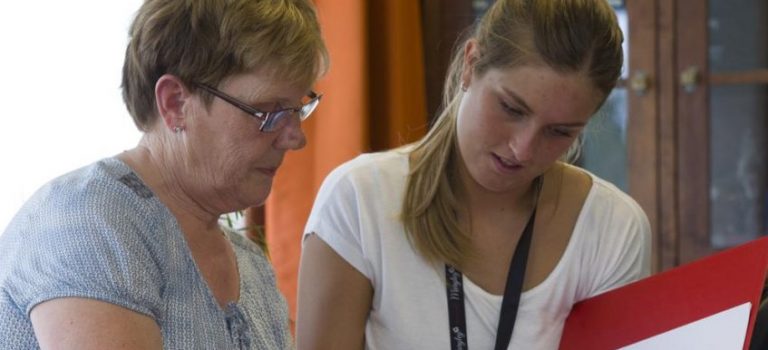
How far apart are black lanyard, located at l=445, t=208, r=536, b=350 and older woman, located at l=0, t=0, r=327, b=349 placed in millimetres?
351

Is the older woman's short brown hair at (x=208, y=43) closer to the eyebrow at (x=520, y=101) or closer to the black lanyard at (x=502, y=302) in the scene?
the eyebrow at (x=520, y=101)

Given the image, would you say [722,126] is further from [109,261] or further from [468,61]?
[109,261]

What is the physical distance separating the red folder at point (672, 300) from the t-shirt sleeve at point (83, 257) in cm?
69

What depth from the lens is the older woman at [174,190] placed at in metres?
1.15

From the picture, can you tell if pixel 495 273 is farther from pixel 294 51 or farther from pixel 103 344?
pixel 103 344

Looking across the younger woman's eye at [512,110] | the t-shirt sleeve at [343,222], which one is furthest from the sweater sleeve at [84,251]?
the younger woman's eye at [512,110]

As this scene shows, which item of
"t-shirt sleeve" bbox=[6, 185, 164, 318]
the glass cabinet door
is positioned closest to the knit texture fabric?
"t-shirt sleeve" bbox=[6, 185, 164, 318]

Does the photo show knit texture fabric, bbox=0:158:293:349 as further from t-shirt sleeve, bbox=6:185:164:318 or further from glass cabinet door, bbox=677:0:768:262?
glass cabinet door, bbox=677:0:768:262

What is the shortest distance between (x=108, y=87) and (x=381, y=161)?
1.27 metres

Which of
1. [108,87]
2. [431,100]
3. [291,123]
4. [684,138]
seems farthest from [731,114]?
[291,123]

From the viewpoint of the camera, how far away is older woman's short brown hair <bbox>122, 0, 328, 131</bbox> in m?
1.28

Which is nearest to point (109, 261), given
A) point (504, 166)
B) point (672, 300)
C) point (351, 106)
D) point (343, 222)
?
point (343, 222)

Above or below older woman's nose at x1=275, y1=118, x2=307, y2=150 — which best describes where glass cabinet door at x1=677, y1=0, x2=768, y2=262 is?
below

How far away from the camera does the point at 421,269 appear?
170cm
